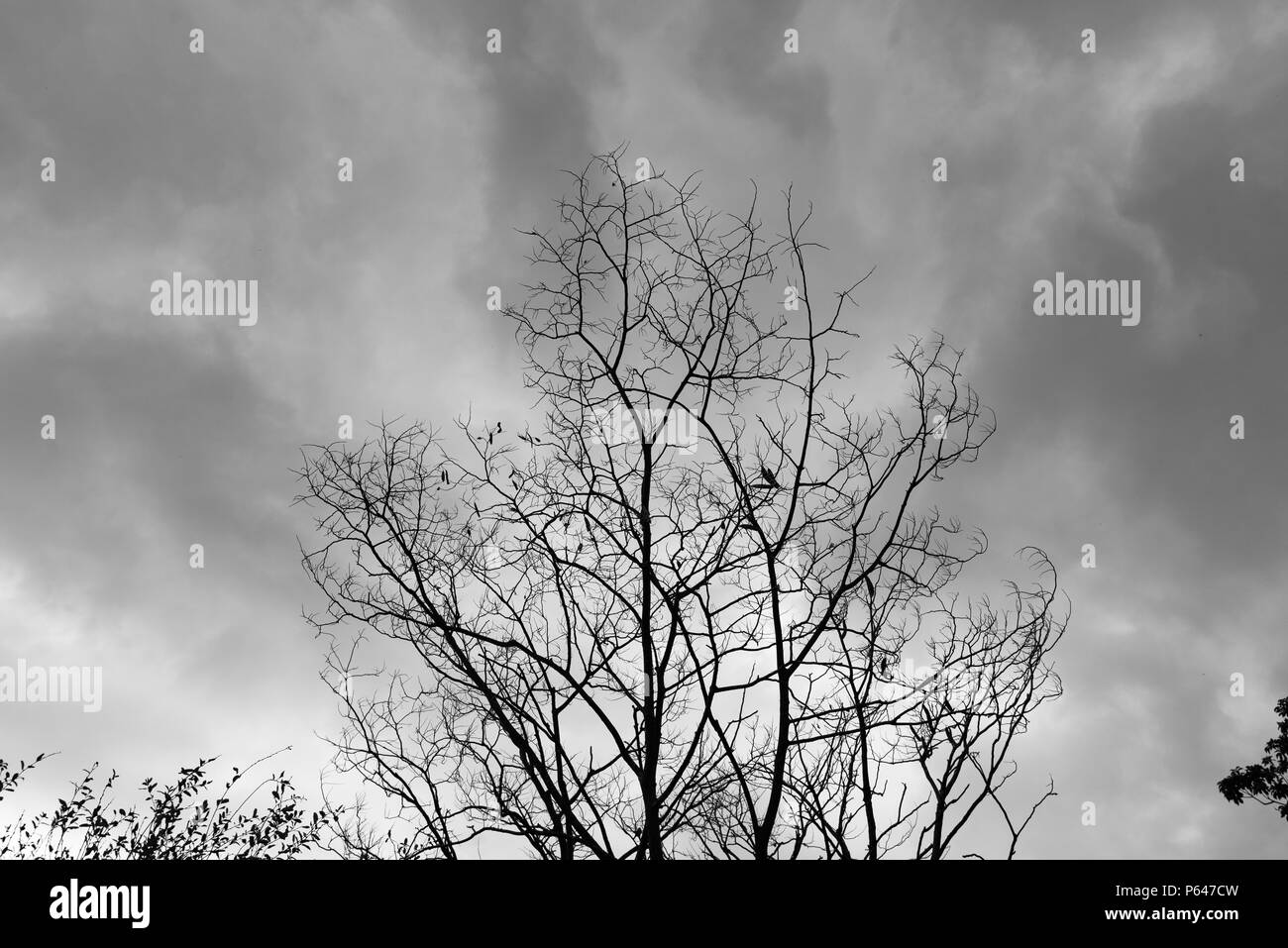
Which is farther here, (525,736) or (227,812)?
(227,812)

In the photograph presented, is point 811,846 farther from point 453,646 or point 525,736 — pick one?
point 453,646

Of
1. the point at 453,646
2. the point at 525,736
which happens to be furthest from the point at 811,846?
the point at 453,646

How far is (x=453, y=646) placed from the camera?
21.5ft
